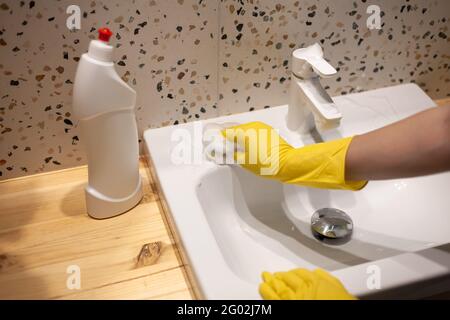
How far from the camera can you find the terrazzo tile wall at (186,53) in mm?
722

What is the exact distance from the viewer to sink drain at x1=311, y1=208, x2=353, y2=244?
0.81m

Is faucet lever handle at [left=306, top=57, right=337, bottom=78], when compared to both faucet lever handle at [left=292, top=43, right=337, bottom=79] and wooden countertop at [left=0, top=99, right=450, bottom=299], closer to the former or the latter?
faucet lever handle at [left=292, top=43, right=337, bottom=79]

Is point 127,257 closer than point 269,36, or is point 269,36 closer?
point 127,257

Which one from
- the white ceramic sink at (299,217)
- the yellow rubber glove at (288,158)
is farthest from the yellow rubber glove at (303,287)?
the yellow rubber glove at (288,158)

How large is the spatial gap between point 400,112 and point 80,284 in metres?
0.62

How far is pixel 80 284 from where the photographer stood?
684 mm

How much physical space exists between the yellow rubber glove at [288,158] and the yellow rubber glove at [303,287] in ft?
0.51

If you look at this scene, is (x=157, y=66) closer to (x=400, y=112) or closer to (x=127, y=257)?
(x=127, y=257)

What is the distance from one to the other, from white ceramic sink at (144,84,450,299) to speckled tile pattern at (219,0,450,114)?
4 centimetres

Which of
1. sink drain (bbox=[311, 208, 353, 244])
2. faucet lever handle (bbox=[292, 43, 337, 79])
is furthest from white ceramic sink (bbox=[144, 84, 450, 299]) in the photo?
faucet lever handle (bbox=[292, 43, 337, 79])

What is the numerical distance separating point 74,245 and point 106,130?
0.18m

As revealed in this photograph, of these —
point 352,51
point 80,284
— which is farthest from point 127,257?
point 352,51

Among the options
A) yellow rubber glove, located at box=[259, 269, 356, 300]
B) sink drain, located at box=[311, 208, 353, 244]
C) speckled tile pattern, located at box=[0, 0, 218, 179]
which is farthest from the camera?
sink drain, located at box=[311, 208, 353, 244]

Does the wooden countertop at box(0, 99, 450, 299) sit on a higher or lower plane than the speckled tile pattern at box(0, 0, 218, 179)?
lower
